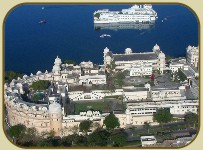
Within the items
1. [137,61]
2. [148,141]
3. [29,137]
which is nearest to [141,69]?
[137,61]

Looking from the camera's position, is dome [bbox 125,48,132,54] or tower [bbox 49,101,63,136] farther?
dome [bbox 125,48,132,54]

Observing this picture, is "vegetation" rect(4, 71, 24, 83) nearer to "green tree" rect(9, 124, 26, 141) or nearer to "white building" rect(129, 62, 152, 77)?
"green tree" rect(9, 124, 26, 141)

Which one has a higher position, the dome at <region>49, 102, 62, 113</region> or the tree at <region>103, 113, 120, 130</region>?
the dome at <region>49, 102, 62, 113</region>

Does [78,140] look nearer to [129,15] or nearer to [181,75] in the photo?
[181,75]

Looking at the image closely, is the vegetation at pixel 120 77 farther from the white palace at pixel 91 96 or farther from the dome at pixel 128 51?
the dome at pixel 128 51

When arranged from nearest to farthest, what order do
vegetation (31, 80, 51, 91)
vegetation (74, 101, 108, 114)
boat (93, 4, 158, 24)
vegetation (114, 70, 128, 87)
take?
vegetation (74, 101, 108, 114) < vegetation (31, 80, 51, 91) < vegetation (114, 70, 128, 87) < boat (93, 4, 158, 24)

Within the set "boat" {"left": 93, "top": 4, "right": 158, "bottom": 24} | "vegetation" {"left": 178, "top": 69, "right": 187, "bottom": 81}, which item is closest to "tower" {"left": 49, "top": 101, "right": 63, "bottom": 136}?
"vegetation" {"left": 178, "top": 69, "right": 187, "bottom": 81}
